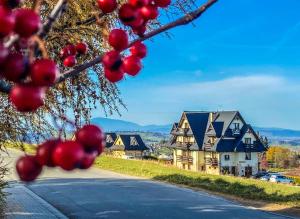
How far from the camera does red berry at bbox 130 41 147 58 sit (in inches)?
64.0

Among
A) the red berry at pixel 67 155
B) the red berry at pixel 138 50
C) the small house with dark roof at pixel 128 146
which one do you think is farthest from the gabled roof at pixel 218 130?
the red berry at pixel 67 155

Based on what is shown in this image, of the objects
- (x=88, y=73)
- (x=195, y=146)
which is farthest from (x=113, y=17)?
(x=195, y=146)

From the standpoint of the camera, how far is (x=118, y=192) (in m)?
24.1

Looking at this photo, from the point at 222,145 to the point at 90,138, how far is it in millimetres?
54018

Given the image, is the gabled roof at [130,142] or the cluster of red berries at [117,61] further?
the gabled roof at [130,142]

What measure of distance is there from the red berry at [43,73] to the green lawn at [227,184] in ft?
68.5

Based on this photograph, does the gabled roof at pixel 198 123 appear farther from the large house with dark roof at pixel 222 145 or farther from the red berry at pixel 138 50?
the red berry at pixel 138 50

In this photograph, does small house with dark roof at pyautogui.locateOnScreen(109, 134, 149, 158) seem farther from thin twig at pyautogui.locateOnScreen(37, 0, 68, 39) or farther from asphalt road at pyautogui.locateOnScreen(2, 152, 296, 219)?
thin twig at pyautogui.locateOnScreen(37, 0, 68, 39)

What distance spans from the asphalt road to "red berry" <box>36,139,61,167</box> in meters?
12.6

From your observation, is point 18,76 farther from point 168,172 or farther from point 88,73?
point 168,172

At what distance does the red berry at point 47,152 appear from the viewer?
1.08 m

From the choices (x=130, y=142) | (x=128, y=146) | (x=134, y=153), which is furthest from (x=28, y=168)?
(x=134, y=153)

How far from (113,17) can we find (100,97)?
1356 mm

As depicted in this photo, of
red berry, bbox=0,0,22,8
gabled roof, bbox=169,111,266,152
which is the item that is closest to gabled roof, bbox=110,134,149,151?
gabled roof, bbox=169,111,266,152
